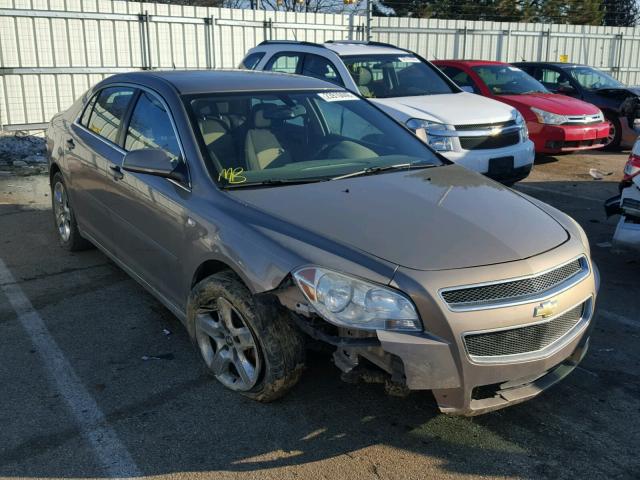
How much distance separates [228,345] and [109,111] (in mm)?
2417

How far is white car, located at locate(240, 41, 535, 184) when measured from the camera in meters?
7.57

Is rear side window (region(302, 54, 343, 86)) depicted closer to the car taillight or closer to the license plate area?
the license plate area

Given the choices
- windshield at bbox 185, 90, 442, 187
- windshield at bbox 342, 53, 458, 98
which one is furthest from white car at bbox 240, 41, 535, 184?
windshield at bbox 185, 90, 442, 187

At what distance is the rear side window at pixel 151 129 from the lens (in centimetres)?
400

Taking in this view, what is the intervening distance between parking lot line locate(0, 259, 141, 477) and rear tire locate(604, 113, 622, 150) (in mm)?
10605

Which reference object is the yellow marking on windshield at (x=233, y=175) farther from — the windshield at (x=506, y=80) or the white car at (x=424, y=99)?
the windshield at (x=506, y=80)

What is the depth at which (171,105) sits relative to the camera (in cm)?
405

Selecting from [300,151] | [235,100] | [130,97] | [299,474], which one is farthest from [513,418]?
[130,97]

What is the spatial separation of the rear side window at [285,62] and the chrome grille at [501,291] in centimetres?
675

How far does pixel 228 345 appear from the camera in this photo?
11.5 ft

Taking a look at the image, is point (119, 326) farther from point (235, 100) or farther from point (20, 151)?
point (20, 151)

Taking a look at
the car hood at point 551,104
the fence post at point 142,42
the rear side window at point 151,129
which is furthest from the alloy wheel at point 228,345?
the fence post at point 142,42

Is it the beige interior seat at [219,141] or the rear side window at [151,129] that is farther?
the rear side window at [151,129]

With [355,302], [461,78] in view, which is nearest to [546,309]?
[355,302]
